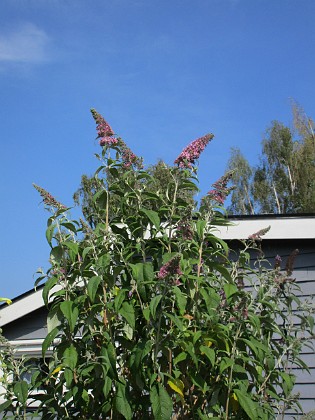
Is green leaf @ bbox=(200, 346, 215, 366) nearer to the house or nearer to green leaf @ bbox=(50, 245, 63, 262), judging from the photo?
green leaf @ bbox=(50, 245, 63, 262)

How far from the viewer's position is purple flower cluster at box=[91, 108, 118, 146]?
4.31 m

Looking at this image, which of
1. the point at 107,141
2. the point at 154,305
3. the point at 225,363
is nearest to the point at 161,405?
the point at 225,363

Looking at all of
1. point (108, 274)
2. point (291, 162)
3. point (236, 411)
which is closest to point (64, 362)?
point (108, 274)

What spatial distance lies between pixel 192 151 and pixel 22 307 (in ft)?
15.1

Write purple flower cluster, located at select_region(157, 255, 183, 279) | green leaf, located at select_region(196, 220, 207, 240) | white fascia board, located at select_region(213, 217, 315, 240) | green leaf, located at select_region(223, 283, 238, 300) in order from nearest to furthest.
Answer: purple flower cluster, located at select_region(157, 255, 183, 279) → green leaf, located at select_region(223, 283, 238, 300) → green leaf, located at select_region(196, 220, 207, 240) → white fascia board, located at select_region(213, 217, 315, 240)

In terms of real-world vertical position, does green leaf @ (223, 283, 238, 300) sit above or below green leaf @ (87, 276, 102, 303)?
below

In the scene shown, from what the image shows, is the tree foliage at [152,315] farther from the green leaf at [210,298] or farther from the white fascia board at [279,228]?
the white fascia board at [279,228]

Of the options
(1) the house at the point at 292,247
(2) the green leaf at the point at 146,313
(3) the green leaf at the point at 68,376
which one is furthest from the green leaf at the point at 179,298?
(1) the house at the point at 292,247

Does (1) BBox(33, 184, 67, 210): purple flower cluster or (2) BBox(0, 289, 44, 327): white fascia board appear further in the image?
(2) BBox(0, 289, 44, 327): white fascia board

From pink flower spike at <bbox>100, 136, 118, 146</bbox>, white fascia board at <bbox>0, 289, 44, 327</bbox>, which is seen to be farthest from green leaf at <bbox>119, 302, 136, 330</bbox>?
white fascia board at <bbox>0, 289, 44, 327</bbox>

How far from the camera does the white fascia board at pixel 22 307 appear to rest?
7.99 meters

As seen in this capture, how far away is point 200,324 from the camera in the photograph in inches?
155

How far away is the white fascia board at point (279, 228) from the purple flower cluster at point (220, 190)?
3.32 metres

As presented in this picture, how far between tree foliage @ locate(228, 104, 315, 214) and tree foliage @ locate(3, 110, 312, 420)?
118ft
